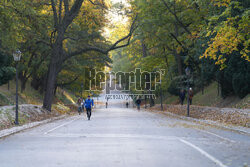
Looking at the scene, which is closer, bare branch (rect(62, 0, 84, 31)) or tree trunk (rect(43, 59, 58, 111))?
bare branch (rect(62, 0, 84, 31))

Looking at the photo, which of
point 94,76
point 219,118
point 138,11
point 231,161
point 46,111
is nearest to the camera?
point 231,161

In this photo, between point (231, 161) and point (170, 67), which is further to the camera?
point (170, 67)

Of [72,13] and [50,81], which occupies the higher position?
[72,13]

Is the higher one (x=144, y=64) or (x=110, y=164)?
(x=144, y=64)

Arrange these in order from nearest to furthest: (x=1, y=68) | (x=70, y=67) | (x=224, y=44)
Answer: (x=224, y=44) < (x=1, y=68) < (x=70, y=67)

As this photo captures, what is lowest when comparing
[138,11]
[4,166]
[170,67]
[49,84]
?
[4,166]

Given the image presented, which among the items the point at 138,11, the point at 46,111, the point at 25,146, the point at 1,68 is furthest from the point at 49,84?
the point at 25,146

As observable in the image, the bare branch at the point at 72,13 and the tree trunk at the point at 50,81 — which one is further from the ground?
the bare branch at the point at 72,13

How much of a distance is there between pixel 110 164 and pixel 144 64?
3222 centimetres

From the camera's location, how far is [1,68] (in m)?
25.7

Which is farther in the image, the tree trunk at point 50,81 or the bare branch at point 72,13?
the tree trunk at point 50,81

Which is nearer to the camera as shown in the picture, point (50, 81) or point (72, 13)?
point (72, 13)

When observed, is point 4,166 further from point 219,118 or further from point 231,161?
point 219,118

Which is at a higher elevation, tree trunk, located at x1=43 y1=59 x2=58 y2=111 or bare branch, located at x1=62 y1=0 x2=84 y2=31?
bare branch, located at x1=62 y1=0 x2=84 y2=31
